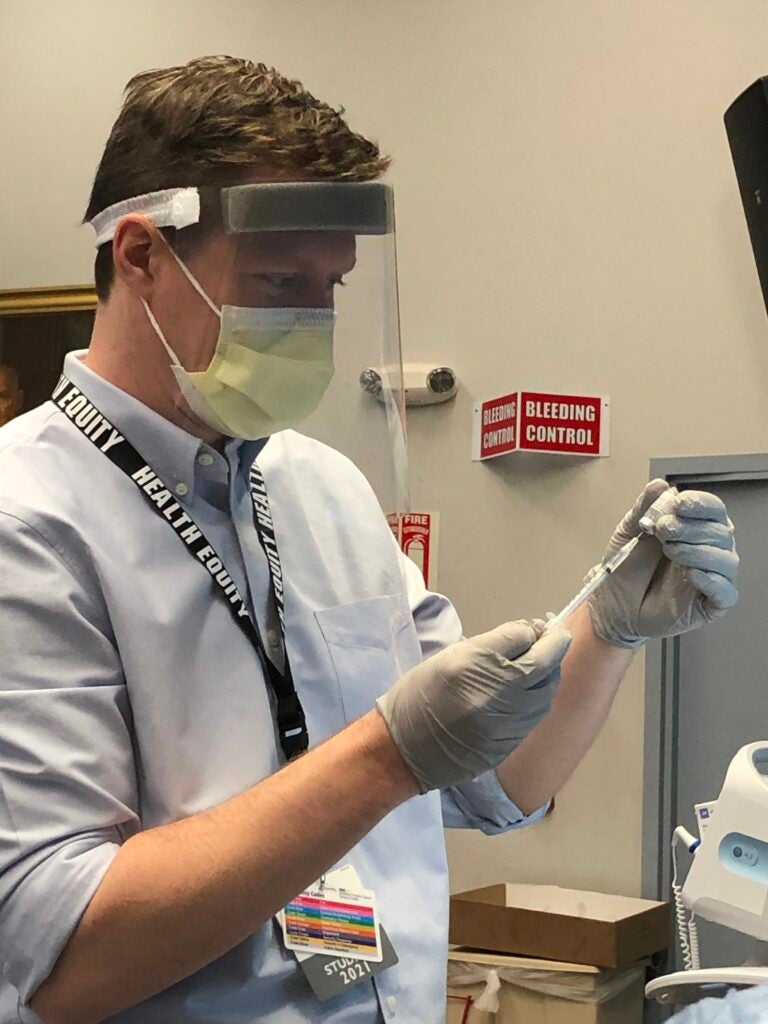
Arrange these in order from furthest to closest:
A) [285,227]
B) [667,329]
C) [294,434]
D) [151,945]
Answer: [667,329]
[294,434]
[285,227]
[151,945]

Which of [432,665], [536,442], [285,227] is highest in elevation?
[536,442]

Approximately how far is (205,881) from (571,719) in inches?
21.0

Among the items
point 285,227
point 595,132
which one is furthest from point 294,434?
point 595,132

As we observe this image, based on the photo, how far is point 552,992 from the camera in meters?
2.49

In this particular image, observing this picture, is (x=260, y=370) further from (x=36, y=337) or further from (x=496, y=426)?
(x=36, y=337)

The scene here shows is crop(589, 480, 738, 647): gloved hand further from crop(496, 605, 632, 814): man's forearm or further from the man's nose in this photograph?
the man's nose

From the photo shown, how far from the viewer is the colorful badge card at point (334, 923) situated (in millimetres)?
1136

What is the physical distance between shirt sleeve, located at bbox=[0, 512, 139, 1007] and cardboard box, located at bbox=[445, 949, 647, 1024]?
5.58 ft

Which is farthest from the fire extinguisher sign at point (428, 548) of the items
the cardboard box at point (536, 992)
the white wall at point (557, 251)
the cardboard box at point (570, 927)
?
the cardboard box at point (536, 992)

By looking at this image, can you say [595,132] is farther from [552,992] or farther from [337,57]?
[552,992]

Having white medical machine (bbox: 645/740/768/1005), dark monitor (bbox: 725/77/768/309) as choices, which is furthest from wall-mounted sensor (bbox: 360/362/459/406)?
white medical machine (bbox: 645/740/768/1005)

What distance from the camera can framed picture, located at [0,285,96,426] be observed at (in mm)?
3244

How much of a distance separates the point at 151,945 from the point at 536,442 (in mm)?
2198

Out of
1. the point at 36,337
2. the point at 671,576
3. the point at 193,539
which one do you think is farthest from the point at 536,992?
the point at 36,337
